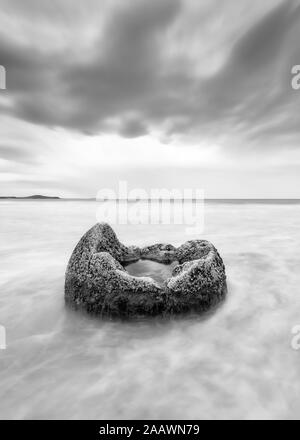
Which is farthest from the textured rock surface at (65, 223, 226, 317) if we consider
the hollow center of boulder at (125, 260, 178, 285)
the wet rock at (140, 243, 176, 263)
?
the wet rock at (140, 243, 176, 263)

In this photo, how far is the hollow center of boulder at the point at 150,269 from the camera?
14.8ft

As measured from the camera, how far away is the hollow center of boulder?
452cm

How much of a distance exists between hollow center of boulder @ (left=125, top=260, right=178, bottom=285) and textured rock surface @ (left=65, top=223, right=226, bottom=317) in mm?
450

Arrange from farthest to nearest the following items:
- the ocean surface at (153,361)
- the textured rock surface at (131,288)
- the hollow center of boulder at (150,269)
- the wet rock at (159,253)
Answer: the wet rock at (159,253) < the hollow center of boulder at (150,269) < the textured rock surface at (131,288) < the ocean surface at (153,361)

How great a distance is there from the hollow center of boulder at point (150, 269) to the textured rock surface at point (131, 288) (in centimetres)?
45

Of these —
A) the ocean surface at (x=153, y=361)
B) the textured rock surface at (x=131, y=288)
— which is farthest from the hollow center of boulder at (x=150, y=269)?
the ocean surface at (x=153, y=361)

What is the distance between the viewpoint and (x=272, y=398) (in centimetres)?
222

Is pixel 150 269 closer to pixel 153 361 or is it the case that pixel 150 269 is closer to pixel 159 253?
pixel 159 253

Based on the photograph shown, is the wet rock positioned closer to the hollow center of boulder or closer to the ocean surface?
the hollow center of boulder

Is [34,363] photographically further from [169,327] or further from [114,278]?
[169,327]

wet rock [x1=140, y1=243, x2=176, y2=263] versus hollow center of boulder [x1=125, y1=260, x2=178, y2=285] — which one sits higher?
wet rock [x1=140, y1=243, x2=176, y2=263]

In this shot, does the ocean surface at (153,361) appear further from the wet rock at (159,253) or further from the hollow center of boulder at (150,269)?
the wet rock at (159,253)

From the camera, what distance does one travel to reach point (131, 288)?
3.26 metres
